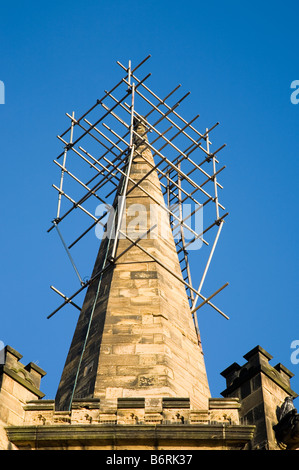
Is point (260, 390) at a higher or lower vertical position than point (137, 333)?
lower

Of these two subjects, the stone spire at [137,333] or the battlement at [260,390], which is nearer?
the battlement at [260,390]

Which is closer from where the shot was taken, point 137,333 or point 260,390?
point 260,390

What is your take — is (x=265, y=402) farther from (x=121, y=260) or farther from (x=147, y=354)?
(x=121, y=260)

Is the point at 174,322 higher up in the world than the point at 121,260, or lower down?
lower down

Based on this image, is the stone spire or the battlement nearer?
the battlement

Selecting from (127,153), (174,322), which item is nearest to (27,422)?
(174,322)

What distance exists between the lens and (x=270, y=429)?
2225 centimetres

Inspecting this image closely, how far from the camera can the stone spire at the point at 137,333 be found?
23109 mm

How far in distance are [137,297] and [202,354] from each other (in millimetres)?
1743

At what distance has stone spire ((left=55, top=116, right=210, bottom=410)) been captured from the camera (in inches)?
910

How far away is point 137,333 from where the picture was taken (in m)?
24.4
